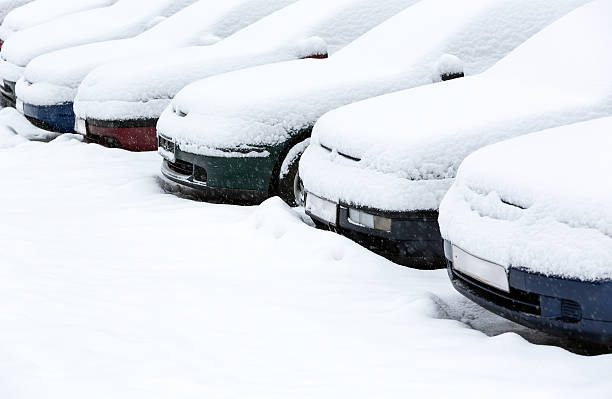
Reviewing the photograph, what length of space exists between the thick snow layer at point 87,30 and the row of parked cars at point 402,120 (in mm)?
712

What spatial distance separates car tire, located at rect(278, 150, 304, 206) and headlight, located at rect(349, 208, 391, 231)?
116cm

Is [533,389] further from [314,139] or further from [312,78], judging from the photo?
[312,78]

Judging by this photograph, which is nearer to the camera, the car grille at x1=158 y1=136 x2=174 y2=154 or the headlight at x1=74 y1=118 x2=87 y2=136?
the car grille at x1=158 y1=136 x2=174 y2=154

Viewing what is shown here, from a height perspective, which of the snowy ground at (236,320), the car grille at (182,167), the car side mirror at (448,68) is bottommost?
the car grille at (182,167)

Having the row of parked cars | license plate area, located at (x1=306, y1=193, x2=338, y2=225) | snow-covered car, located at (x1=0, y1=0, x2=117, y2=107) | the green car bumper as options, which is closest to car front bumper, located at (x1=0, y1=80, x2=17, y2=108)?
the row of parked cars

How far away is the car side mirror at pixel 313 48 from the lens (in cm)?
794

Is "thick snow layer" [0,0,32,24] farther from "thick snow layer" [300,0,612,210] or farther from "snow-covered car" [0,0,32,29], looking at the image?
"thick snow layer" [300,0,612,210]

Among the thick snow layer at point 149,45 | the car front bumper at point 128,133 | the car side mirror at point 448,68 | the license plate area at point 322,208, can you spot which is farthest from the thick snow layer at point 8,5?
the license plate area at point 322,208

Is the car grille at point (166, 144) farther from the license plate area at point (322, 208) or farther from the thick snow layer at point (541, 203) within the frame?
the thick snow layer at point (541, 203)

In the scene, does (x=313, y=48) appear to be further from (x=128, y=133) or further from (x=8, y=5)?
Result: (x=8, y=5)

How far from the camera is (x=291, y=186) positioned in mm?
6676

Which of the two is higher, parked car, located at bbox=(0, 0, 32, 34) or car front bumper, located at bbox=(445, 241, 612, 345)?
car front bumper, located at bbox=(445, 241, 612, 345)

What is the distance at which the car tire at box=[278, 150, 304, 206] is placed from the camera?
6566 millimetres

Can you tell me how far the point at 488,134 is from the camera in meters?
5.12
